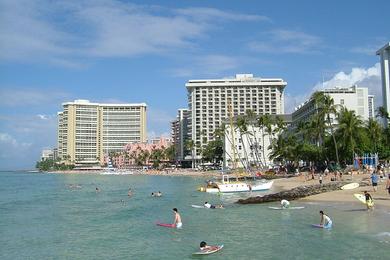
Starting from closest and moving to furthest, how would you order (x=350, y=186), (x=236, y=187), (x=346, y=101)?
(x=350, y=186) < (x=236, y=187) < (x=346, y=101)

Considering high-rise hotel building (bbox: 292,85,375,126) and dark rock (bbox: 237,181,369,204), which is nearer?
dark rock (bbox: 237,181,369,204)

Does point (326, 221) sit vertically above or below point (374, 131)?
below

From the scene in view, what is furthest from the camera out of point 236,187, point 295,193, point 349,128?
point 349,128

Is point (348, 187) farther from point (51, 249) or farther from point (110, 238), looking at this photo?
point (51, 249)

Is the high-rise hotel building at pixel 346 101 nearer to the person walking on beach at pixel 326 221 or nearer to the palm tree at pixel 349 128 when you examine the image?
the palm tree at pixel 349 128

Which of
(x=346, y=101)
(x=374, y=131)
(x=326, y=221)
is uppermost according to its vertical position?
(x=346, y=101)

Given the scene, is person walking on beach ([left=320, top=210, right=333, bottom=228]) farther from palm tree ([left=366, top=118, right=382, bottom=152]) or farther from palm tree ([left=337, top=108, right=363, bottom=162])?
palm tree ([left=366, top=118, right=382, bottom=152])

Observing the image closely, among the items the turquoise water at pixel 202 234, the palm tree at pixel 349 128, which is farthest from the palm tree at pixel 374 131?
the turquoise water at pixel 202 234

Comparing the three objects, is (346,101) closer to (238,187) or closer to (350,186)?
(238,187)

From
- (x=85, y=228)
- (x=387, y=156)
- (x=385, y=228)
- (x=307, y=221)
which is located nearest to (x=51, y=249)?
(x=85, y=228)

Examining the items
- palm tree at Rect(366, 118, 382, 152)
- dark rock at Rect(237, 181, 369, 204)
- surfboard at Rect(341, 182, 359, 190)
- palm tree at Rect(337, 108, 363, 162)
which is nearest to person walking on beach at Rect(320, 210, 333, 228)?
dark rock at Rect(237, 181, 369, 204)

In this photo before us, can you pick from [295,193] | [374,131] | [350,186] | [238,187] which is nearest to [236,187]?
[238,187]

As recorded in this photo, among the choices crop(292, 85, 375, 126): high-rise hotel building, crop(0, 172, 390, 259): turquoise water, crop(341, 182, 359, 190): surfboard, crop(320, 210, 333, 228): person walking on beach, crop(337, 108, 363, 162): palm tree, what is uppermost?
crop(292, 85, 375, 126): high-rise hotel building

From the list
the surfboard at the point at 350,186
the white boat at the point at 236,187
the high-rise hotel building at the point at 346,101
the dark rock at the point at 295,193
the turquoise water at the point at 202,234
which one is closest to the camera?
the turquoise water at the point at 202,234
